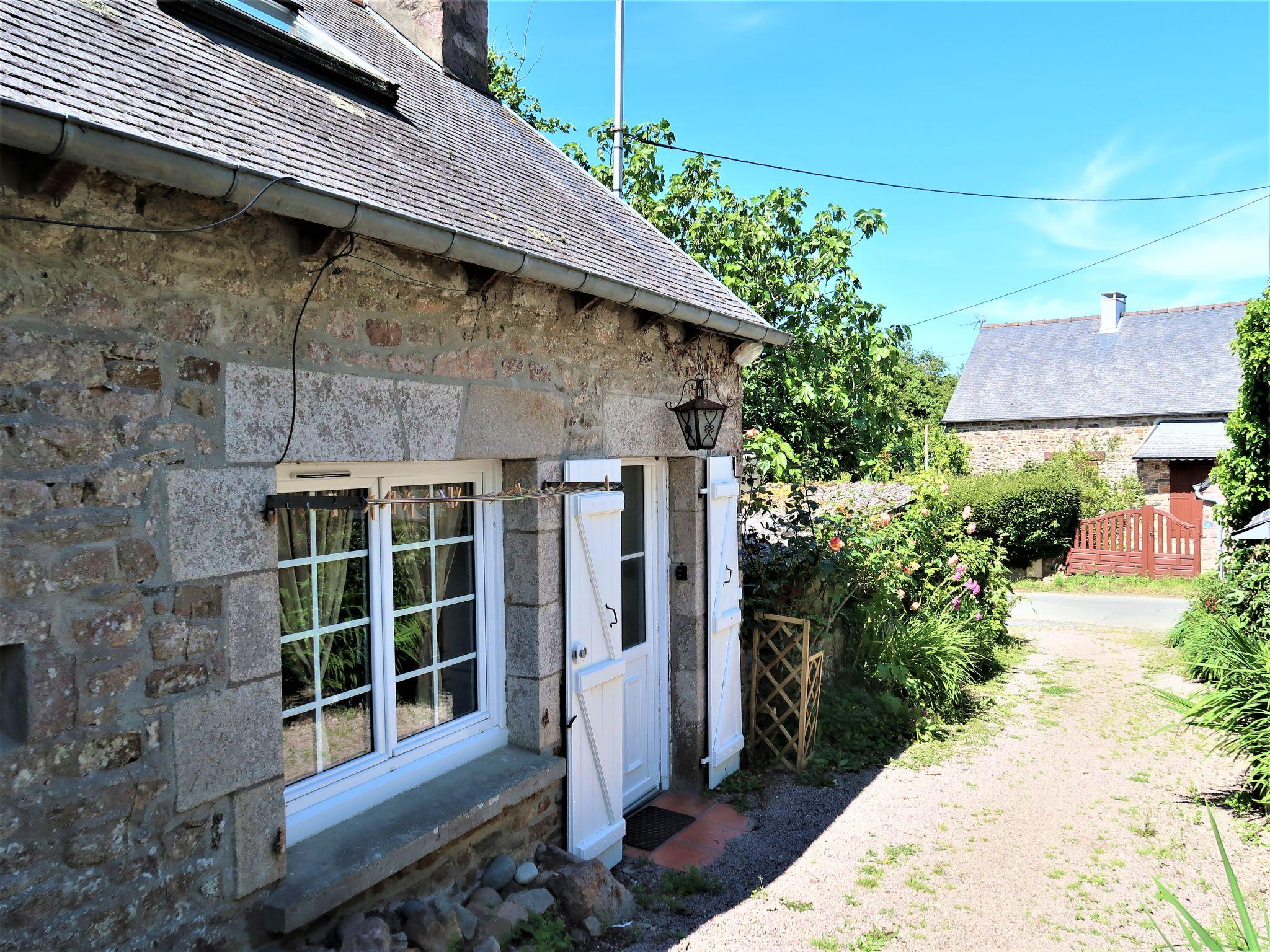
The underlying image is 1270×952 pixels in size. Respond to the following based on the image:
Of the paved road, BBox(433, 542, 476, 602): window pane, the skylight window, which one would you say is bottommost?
the paved road

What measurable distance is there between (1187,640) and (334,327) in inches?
371

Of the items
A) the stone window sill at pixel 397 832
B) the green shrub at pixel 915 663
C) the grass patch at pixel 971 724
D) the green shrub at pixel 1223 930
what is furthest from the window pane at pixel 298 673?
the green shrub at pixel 915 663

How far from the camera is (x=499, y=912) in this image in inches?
135

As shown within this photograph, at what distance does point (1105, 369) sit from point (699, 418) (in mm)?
21225

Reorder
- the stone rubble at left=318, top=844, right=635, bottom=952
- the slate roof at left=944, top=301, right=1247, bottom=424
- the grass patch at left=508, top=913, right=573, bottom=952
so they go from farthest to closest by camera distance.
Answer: the slate roof at left=944, top=301, right=1247, bottom=424
the grass patch at left=508, top=913, right=573, bottom=952
the stone rubble at left=318, top=844, right=635, bottom=952

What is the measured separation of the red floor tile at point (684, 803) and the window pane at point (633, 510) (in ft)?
5.24

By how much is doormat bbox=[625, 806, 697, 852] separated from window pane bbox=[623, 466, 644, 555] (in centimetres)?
159

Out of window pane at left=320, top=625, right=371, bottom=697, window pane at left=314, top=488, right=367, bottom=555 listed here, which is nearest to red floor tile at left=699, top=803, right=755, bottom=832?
window pane at left=320, top=625, right=371, bottom=697

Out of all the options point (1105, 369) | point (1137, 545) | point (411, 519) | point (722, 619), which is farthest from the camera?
point (1105, 369)

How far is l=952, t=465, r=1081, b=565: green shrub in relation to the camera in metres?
15.5

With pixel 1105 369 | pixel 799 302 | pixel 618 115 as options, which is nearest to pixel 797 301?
pixel 799 302

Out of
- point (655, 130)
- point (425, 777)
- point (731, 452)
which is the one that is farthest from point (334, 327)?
point (655, 130)

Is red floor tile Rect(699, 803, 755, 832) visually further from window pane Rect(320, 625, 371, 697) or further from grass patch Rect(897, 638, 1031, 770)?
window pane Rect(320, 625, 371, 697)

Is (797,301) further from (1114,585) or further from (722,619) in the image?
(1114,585)
